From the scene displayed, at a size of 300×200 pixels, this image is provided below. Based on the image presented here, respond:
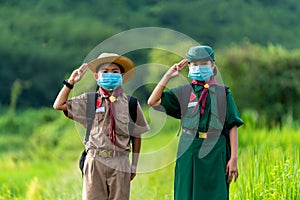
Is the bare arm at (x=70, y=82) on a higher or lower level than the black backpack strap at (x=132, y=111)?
higher

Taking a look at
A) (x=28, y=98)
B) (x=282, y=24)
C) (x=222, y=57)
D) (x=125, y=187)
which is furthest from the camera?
(x=28, y=98)

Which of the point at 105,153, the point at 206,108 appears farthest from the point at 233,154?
the point at 105,153

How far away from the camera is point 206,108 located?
17.3ft

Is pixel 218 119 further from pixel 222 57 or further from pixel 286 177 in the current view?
pixel 222 57

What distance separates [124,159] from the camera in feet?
17.2

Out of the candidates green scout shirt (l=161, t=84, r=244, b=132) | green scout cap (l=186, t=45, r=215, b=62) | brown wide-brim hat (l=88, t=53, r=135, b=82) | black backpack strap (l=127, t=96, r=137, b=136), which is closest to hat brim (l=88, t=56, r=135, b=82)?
brown wide-brim hat (l=88, t=53, r=135, b=82)

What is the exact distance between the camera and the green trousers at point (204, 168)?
17.2 ft

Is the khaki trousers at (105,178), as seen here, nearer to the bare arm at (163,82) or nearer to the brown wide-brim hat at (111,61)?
the bare arm at (163,82)

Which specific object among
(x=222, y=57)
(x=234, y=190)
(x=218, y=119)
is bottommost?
(x=234, y=190)

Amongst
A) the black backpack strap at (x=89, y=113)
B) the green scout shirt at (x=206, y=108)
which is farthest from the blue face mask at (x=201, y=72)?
the black backpack strap at (x=89, y=113)

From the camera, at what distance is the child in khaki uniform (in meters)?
5.18

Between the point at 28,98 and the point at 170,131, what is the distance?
25729 millimetres

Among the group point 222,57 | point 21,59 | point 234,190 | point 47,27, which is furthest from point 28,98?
point 234,190

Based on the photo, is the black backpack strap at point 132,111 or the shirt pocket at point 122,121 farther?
the black backpack strap at point 132,111
